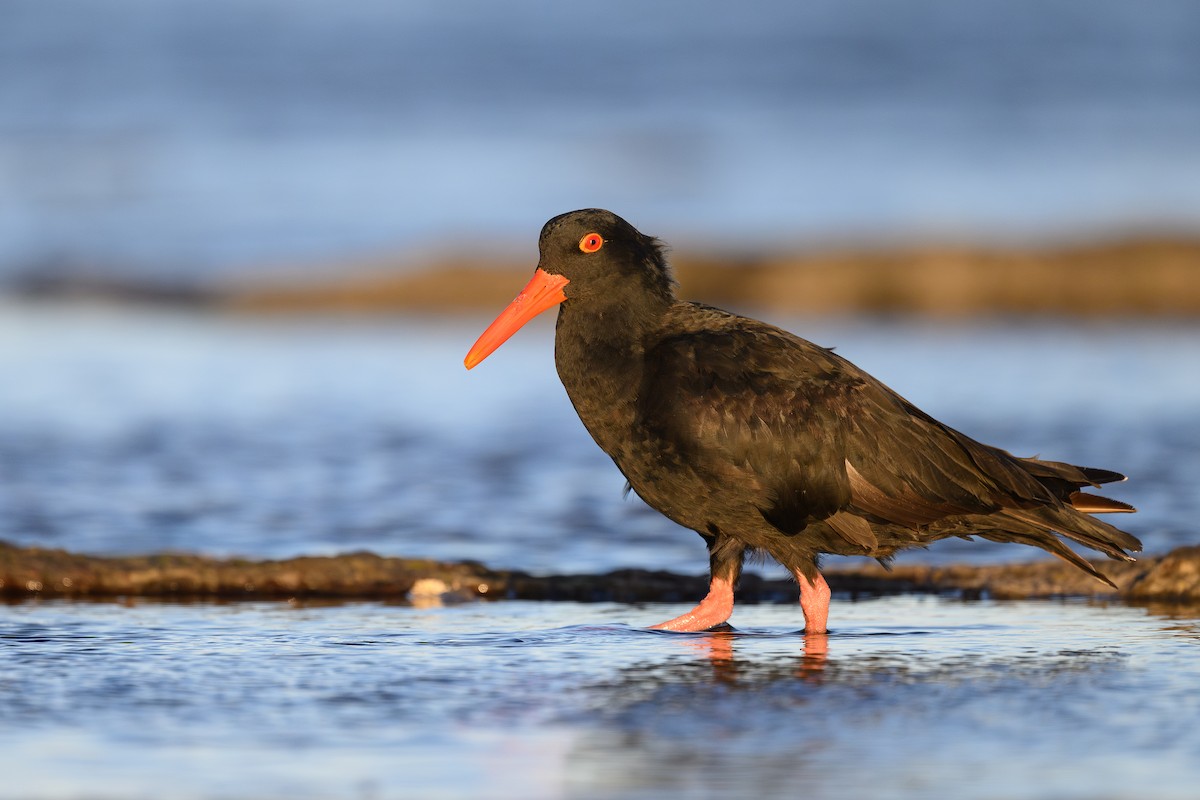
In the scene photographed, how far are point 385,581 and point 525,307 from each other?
1.27 m

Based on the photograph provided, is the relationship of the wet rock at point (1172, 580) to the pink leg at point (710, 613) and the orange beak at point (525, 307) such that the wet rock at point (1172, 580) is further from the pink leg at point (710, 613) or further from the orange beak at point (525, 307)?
the orange beak at point (525, 307)

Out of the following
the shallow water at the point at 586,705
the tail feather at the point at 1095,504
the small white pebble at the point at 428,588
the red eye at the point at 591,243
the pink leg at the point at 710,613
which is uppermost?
the red eye at the point at 591,243

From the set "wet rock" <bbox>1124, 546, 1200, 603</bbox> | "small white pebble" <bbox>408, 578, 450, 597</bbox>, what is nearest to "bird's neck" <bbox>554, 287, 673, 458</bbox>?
"small white pebble" <bbox>408, 578, 450, 597</bbox>

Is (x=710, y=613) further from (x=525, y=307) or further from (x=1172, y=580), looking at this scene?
(x=1172, y=580)

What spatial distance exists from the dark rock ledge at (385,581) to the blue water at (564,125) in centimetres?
1247

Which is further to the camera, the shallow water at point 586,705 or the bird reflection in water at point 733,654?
the bird reflection in water at point 733,654

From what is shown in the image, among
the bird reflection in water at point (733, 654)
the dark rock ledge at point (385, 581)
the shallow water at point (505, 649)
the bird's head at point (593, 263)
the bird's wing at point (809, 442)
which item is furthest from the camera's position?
the dark rock ledge at point (385, 581)

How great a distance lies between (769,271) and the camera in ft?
61.4

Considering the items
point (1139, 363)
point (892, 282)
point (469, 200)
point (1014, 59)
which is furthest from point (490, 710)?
point (1014, 59)

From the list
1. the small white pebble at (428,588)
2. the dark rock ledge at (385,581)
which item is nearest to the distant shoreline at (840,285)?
the dark rock ledge at (385,581)

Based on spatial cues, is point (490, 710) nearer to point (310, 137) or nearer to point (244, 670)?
point (244, 670)

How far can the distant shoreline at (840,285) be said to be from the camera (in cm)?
1733

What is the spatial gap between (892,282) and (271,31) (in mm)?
22323

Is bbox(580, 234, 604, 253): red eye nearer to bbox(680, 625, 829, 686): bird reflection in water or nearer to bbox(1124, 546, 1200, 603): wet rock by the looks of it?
bbox(680, 625, 829, 686): bird reflection in water
